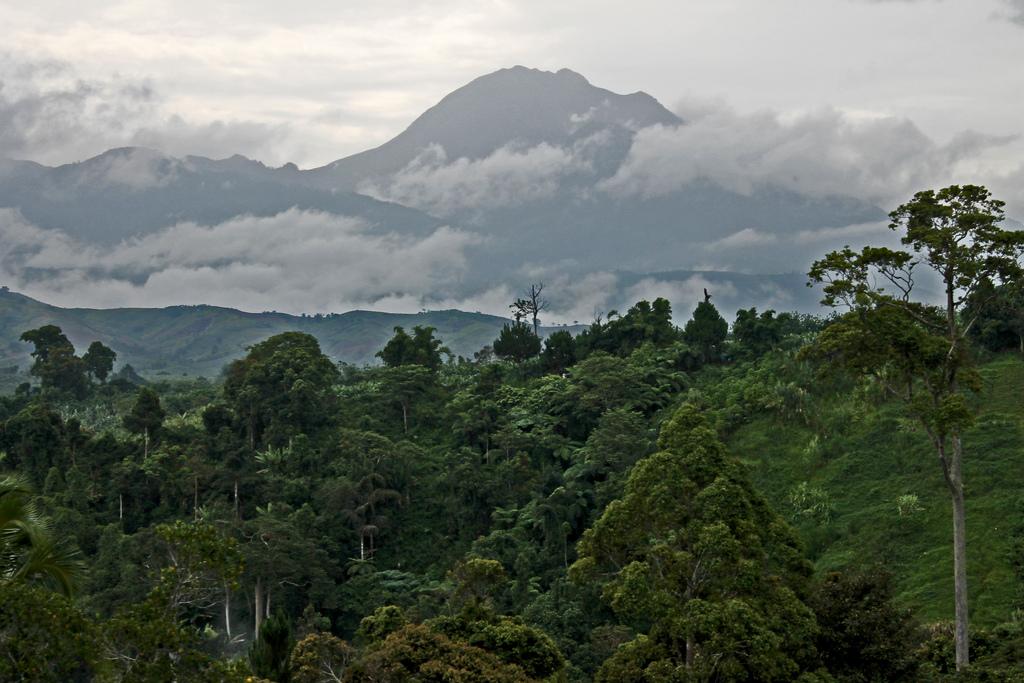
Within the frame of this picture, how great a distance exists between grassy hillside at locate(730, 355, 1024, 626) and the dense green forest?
105mm

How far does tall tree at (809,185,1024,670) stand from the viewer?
1786cm

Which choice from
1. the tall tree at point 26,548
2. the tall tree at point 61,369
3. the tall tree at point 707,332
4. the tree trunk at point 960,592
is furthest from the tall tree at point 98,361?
the tree trunk at point 960,592

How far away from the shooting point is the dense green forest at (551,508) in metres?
16.0

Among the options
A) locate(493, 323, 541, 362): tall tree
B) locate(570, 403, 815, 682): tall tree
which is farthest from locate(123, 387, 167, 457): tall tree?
locate(570, 403, 815, 682): tall tree

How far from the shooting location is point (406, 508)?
38500 mm

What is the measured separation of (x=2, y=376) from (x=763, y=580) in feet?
A: 373

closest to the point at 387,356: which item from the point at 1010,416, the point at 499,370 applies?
the point at 499,370

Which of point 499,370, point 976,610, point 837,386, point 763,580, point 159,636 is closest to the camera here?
point 159,636

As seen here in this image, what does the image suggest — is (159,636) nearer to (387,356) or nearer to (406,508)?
(406,508)

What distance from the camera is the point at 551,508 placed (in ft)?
110

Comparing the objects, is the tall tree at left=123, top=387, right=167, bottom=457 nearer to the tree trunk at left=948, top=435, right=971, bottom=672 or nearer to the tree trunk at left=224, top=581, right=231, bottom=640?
the tree trunk at left=224, top=581, right=231, bottom=640

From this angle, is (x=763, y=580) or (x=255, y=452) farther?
(x=255, y=452)

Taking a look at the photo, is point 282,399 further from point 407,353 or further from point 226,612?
point 226,612

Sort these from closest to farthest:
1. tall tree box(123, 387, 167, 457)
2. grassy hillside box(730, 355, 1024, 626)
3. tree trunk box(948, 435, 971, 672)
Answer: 1. tree trunk box(948, 435, 971, 672)
2. grassy hillside box(730, 355, 1024, 626)
3. tall tree box(123, 387, 167, 457)
